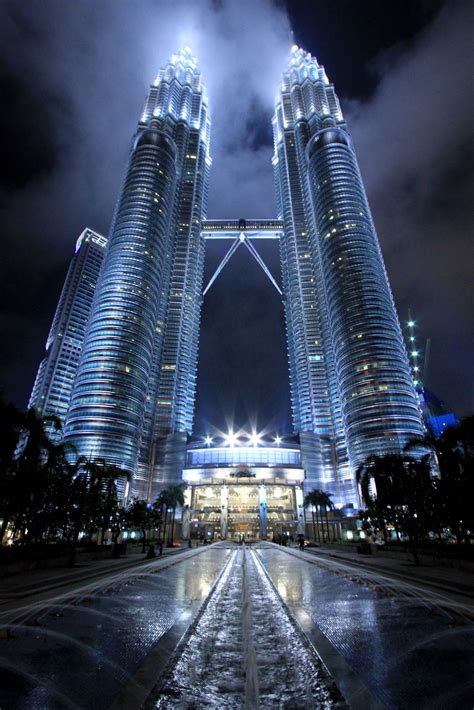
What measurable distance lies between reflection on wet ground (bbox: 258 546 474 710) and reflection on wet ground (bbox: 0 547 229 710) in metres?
3.66

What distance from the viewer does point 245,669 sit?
6.08 m

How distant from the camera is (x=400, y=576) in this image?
61.3 ft

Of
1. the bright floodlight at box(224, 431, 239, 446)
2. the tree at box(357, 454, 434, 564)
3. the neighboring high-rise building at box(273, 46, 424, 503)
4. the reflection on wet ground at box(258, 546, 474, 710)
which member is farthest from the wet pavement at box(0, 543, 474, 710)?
the bright floodlight at box(224, 431, 239, 446)

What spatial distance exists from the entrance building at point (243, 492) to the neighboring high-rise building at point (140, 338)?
16.9 meters

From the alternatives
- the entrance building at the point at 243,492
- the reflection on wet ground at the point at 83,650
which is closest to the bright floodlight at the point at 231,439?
the entrance building at the point at 243,492

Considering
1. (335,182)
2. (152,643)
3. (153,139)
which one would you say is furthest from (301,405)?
(152,643)

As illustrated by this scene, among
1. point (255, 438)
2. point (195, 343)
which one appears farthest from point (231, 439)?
point (195, 343)

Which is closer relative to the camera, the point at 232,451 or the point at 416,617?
the point at 416,617

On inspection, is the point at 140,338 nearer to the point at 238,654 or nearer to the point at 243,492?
the point at 243,492

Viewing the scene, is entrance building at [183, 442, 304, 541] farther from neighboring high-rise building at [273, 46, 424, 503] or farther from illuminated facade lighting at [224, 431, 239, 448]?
neighboring high-rise building at [273, 46, 424, 503]

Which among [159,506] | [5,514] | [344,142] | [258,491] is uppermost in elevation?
[344,142]

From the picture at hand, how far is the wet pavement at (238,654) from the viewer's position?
5000 millimetres

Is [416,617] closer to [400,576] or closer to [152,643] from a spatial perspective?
[152,643]

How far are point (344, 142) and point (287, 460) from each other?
150 m
